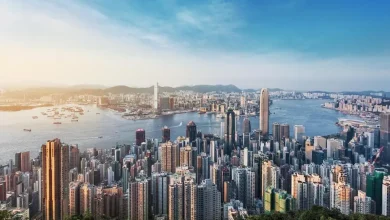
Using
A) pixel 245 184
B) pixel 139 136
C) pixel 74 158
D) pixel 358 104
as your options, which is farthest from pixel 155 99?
pixel 358 104

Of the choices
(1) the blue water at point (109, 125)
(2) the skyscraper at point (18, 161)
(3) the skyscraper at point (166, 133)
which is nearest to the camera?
(2) the skyscraper at point (18, 161)

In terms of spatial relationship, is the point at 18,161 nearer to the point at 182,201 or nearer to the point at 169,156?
the point at 169,156

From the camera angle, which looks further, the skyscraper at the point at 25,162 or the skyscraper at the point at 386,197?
the skyscraper at the point at 25,162

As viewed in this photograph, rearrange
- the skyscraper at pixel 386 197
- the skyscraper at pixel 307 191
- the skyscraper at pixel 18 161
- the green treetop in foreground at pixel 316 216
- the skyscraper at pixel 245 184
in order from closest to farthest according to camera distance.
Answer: the green treetop in foreground at pixel 316 216, the skyscraper at pixel 386 197, the skyscraper at pixel 307 191, the skyscraper at pixel 18 161, the skyscraper at pixel 245 184

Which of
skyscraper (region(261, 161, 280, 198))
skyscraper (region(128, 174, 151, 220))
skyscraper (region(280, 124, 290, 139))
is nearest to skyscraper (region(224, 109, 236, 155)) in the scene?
skyscraper (region(280, 124, 290, 139))

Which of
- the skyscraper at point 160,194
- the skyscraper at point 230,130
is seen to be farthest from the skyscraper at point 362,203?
the skyscraper at point 230,130

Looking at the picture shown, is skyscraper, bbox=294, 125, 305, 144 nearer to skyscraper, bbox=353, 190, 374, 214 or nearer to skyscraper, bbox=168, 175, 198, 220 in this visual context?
skyscraper, bbox=353, 190, 374, 214

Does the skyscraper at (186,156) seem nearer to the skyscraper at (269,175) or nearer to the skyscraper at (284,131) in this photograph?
the skyscraper at (269,175)
